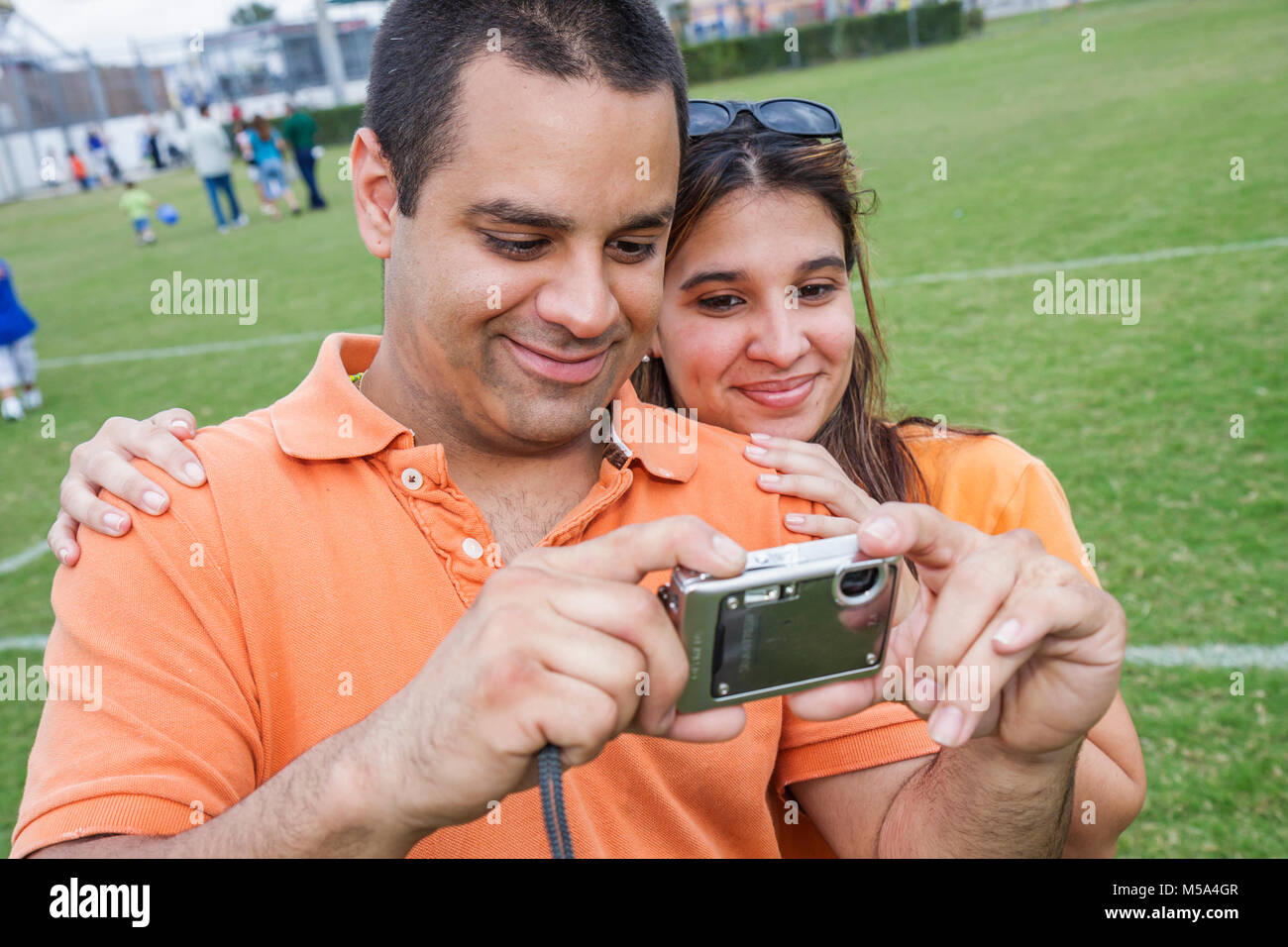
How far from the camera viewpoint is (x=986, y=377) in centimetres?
686

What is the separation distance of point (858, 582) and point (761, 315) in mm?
1352

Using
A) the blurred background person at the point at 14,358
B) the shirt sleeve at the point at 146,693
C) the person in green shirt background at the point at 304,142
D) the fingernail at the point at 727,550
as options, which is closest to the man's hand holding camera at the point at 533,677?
the fingernail at the point at 727,550

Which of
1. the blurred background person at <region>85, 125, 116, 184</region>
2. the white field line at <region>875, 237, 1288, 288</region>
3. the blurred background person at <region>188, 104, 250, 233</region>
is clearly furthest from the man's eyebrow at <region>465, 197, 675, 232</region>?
the blurred background person at <region>85, 125, 116, 184</region>

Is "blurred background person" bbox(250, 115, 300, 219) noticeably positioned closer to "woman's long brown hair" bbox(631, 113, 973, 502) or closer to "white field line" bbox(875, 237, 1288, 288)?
"white field line" bbox(875, 237, 1288, 288)

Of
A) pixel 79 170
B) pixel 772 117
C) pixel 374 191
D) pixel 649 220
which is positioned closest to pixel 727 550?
pixel 649 220

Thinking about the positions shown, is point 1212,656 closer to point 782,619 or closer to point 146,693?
point 782,619

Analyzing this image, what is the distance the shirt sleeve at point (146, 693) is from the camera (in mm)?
1529

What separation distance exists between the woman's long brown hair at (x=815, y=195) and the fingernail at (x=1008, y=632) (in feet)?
4.02

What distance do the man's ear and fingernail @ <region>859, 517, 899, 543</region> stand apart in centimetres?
119

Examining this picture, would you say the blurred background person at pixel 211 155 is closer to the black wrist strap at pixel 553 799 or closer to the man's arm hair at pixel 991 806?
the man's arm hair at pixel 991 806

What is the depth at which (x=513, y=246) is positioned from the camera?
190 centimetres
